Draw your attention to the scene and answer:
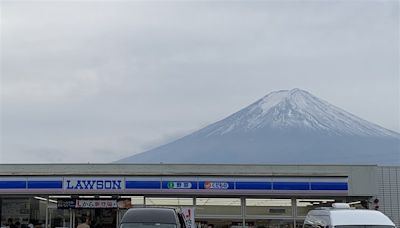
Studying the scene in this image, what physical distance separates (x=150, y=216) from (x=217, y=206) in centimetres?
1145

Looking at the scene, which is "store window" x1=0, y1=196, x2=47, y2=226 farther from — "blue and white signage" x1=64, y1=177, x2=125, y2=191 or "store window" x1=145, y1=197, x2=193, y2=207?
"store window" x1=145, y1=197, x2=193, y2=207

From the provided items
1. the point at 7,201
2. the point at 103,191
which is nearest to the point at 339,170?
the point at 103,191

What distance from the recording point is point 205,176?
2728cm

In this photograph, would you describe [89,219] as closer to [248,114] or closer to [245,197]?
[245,197]

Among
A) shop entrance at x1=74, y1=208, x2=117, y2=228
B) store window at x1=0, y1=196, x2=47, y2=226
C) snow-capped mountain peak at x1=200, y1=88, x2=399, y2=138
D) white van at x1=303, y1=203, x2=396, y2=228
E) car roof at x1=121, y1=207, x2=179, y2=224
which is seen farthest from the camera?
snow-capped mountain peak at x1=200, y1=88, x2=399, y2=138

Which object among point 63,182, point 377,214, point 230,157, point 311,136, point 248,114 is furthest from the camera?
point 248,114

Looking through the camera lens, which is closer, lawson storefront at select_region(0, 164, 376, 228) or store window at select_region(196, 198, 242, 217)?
lawson storefront at select_region(0, 164, 376, 228)

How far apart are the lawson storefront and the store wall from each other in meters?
0.75

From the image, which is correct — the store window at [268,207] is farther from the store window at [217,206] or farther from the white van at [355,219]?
the white van at [355,219]

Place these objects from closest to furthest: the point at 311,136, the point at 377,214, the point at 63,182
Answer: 1. the point at 377,214
2. the point at 63,182
3. the point at 311,136

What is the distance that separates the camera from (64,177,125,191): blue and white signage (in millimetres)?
27219

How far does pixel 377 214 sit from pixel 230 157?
39.3m

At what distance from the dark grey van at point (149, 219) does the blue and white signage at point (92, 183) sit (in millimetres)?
9954

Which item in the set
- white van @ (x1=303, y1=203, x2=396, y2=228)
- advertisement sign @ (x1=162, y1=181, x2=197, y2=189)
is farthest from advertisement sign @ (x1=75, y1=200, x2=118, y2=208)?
white van @ (x1=303, y1=203, x2=396, y2=228)
